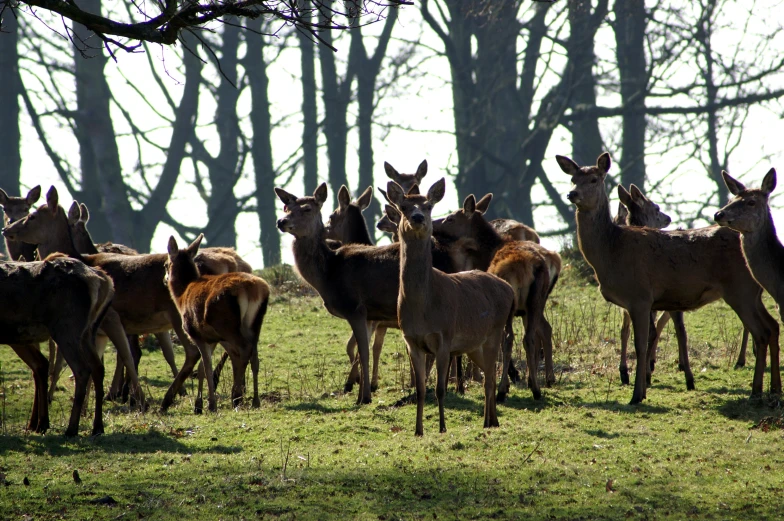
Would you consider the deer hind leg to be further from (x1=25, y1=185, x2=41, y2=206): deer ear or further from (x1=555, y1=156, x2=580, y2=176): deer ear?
(x1=25, y1=185, x2=41, y2=206): deer ear

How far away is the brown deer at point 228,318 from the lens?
1034 centimetres

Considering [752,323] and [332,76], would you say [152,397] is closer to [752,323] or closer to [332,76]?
[752,323]

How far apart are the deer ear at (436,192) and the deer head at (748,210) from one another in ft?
7.76

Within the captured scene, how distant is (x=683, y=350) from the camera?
418 inches

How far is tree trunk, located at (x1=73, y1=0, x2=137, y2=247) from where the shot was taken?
31859 millimetres

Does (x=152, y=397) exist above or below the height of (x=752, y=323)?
below

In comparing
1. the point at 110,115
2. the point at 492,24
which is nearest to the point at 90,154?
the point at 110,115

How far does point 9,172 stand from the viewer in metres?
33.1

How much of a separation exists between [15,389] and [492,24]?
2321 centimetres

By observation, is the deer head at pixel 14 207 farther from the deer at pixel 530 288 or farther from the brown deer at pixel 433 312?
the brown deer at pixel 433 312

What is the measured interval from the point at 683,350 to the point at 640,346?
1.10 m

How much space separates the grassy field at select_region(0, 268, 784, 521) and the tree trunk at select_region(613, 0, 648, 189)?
19.8 meters

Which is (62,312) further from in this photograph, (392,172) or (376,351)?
(392,172)

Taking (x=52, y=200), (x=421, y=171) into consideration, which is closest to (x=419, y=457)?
(x=52, y=200)
